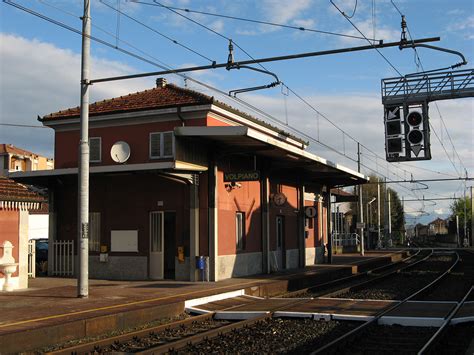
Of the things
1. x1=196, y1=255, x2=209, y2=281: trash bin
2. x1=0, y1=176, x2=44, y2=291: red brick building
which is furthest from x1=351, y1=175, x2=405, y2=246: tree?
x1=0, y1=176, x2=44, y2=291: red brick building

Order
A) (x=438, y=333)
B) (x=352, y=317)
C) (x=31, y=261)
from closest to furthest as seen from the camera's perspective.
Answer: (x=438, y=333) → (x=352, y=317) → (x=31, y=261)

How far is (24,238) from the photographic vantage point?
17031 millimetres

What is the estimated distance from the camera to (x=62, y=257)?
21438mm

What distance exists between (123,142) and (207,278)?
19.3 feet

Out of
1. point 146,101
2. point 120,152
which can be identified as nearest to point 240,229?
point 120,152

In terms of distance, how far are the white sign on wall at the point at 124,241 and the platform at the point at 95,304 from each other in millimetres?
1591

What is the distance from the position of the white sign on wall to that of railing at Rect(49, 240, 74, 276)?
177 centimetres

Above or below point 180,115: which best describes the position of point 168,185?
below

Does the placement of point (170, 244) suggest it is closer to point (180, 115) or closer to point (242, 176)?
point (242, 176)

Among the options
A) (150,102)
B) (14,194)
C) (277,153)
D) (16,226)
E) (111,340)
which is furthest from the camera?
(277,153)

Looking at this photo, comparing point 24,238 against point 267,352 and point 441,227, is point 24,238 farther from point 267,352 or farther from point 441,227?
point 441,227

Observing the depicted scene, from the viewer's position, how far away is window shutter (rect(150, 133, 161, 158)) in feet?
Answer: 66.8

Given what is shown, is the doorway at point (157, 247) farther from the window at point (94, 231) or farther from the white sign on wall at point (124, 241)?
the window at point (94, 231)

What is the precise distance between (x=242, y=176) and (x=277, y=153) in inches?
109
